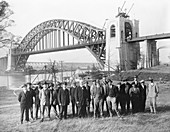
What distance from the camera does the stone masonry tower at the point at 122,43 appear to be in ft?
63.0

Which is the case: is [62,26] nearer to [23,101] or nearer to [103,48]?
[103,48]

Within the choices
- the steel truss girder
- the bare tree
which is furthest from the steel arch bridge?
the bare tree

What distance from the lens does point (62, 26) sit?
103ft

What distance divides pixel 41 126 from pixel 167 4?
4.36 metres

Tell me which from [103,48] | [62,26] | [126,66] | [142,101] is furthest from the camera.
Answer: [62,26]

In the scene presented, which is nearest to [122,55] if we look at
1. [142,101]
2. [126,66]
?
[126,66]

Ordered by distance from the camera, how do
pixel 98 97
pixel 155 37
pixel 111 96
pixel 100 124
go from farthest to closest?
pixel 155 37
pixel 98 97
pixel 111 96
pixel 100 124

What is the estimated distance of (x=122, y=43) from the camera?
64.3ft

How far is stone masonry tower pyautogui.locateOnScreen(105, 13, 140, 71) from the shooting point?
19188 mm

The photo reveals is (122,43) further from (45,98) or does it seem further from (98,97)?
(45,98)

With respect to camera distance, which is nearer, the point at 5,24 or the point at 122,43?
the point at 5,24

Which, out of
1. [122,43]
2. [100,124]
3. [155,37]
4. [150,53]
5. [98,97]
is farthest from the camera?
[122,43]

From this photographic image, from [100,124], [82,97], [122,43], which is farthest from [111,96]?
[122,43]

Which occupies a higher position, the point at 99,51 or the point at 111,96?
the point at 99,51
